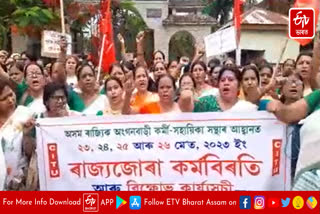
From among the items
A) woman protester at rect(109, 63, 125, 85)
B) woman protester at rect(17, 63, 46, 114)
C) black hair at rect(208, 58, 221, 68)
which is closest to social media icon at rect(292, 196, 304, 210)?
woman protester at rect(17, 63, 46, 114)

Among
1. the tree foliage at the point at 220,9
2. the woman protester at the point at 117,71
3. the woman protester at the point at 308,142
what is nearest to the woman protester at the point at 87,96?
the woman protester at the point at 117,71

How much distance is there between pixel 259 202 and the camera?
3.79 m

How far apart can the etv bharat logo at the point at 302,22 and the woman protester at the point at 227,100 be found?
212cm

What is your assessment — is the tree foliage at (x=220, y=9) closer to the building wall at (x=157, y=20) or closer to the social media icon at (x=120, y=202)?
the building wall at (x=157, y=20)

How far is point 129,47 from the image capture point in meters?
31.9

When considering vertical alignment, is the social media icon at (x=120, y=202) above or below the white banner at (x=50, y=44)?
below

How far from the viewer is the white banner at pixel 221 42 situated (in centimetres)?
785

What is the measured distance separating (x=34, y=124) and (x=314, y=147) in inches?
76.6

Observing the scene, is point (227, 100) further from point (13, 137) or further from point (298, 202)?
point (13, 137)

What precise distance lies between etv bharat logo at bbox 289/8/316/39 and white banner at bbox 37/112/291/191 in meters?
2.68

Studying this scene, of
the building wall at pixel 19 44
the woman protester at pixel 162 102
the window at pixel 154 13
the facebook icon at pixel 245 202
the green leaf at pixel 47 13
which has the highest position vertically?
the window at pixel 154 13

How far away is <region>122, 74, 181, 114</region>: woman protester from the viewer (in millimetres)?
4918

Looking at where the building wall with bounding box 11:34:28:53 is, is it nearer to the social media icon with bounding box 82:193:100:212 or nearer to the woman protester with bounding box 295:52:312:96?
the woman protester with bounding box 295:52:312:96

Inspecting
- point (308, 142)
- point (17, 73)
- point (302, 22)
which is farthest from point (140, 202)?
point (302, 22)
